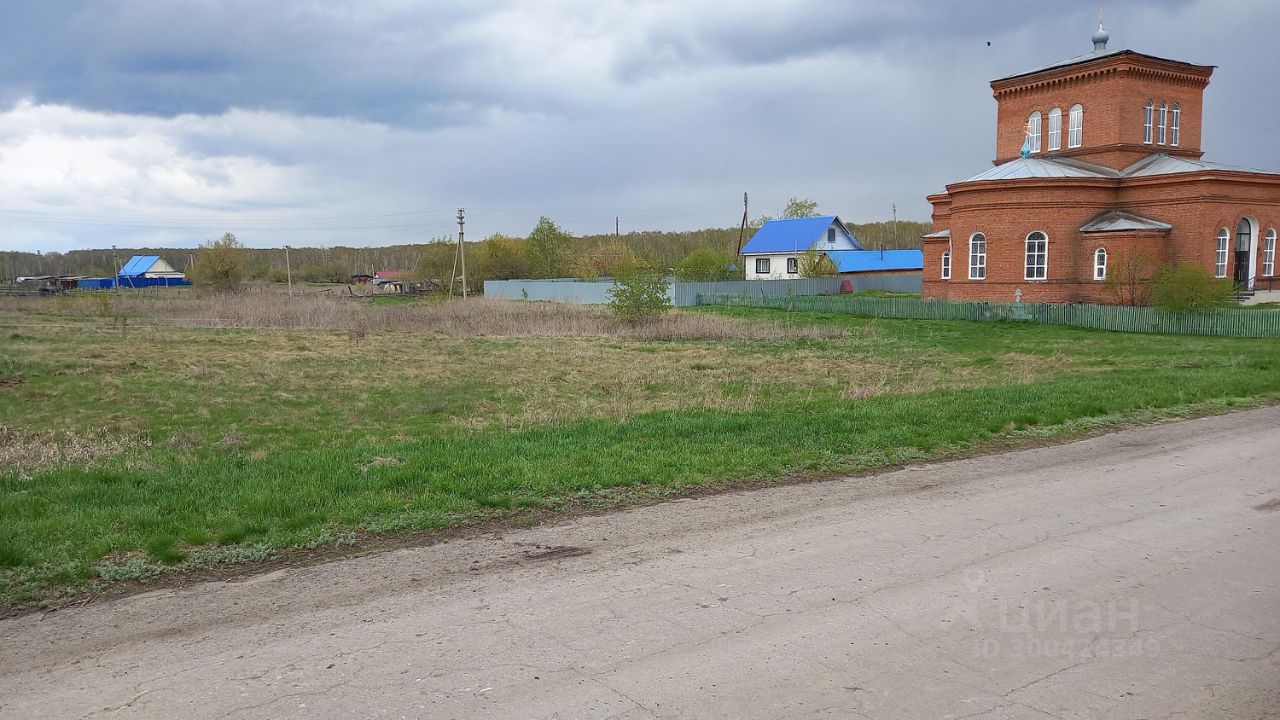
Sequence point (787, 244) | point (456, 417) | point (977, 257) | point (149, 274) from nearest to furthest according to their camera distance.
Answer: point (456, 417)
point (977, 257)
point (787, 244)
point (149, 274)

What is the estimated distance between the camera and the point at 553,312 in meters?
39.7

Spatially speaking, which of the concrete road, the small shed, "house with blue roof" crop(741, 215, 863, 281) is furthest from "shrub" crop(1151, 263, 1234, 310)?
the small shed

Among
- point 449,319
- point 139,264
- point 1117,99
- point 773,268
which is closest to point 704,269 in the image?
point 773,268

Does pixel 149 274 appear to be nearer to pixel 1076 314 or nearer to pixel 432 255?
pixel 432 255

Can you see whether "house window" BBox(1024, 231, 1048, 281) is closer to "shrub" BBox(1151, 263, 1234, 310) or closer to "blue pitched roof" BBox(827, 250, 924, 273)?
"shrub" BBox(1151, 263, 1234, 310)

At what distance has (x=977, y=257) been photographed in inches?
1545

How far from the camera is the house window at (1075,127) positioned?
40.2 meters

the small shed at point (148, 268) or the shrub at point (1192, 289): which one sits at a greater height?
the small shed at point (148, 268)

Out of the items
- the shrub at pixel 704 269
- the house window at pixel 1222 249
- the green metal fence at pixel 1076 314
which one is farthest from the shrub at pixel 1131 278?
the shrub at pixel 704 269

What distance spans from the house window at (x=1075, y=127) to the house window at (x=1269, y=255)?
28.3 feet

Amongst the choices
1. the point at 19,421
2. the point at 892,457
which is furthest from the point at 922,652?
the point at 19,421

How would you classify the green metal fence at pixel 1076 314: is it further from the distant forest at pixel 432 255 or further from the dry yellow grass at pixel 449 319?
the distant forest at pixel 432 255

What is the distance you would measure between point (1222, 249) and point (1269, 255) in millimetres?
3167

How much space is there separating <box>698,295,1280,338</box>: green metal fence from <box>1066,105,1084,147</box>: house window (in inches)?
402
